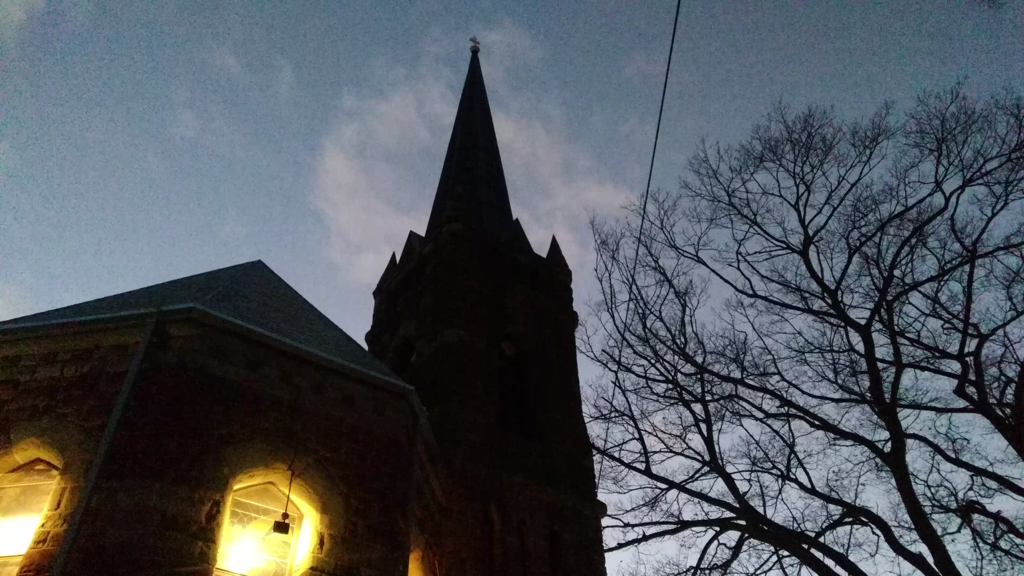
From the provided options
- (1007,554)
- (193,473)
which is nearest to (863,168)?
(1007,554)

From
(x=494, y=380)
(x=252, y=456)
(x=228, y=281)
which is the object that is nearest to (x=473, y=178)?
(x=494, y=380)

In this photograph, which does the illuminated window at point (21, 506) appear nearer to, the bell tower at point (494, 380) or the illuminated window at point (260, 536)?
the illuminated window at point (260, 536)

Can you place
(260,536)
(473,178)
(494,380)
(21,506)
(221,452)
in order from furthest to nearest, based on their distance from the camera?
1. (473,178)
2. (494,380)
3. (221,452)
4. (260,536)
5. (21,506)

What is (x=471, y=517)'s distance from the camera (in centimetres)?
1184

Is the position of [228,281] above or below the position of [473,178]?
below

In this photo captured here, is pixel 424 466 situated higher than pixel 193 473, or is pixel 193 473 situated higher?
pixel 424 466

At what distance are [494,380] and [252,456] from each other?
6923 mm

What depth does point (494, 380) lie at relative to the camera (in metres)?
14.5

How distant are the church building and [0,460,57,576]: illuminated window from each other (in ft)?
0.06

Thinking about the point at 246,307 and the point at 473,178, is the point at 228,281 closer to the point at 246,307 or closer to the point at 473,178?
the point at 246,307

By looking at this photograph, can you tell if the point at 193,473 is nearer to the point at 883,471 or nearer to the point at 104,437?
the point at 104,437

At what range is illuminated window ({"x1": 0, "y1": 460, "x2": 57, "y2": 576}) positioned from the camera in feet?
22.9

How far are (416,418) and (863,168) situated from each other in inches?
303

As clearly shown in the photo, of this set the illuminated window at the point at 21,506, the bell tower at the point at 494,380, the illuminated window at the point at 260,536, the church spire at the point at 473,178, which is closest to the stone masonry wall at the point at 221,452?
the illuminated window at the point at 260,536
